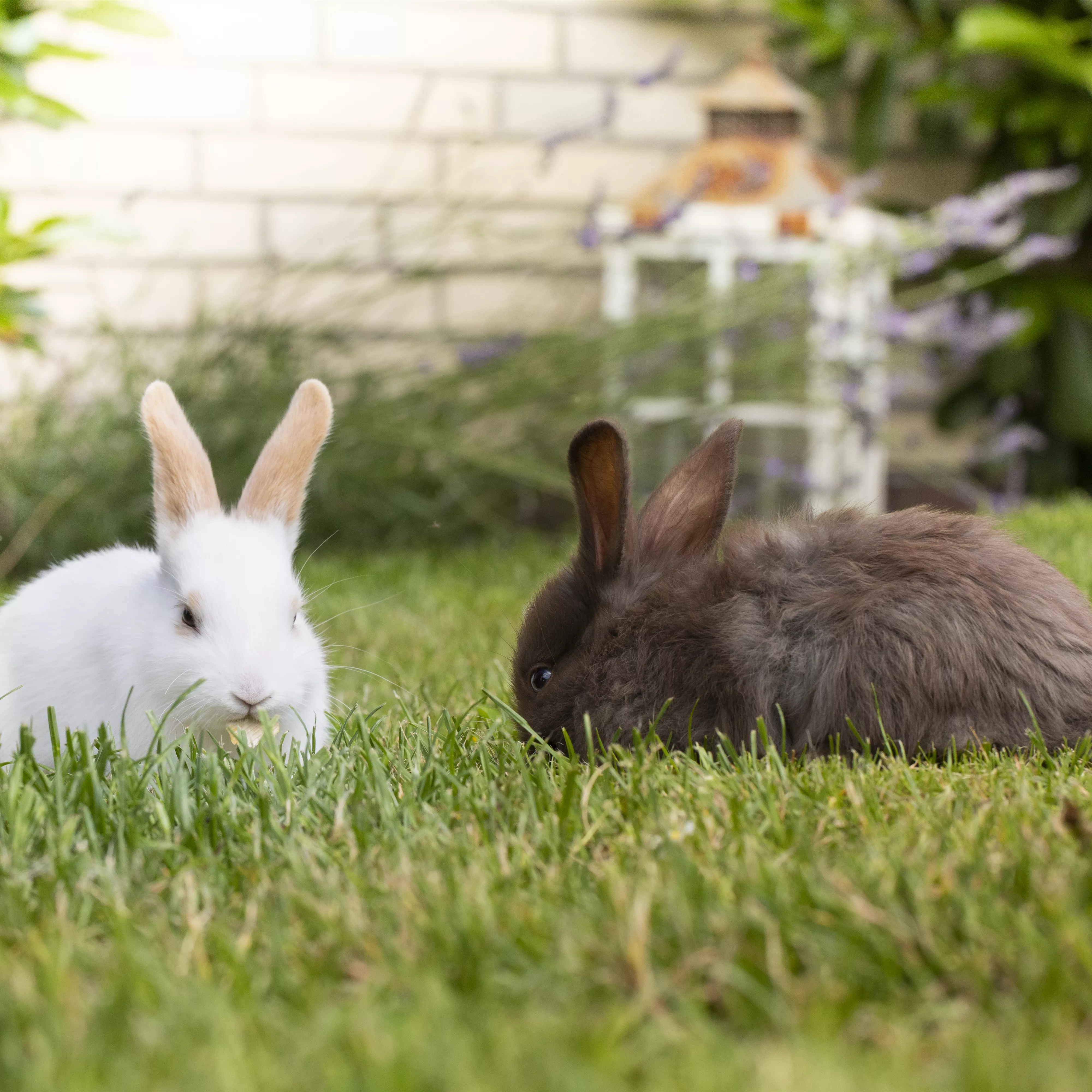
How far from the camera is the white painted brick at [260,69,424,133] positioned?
5797 millimetres

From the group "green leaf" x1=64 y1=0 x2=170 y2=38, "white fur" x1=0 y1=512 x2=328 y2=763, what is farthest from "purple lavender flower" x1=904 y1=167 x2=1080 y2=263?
"white fur" x1=0 y1=512 x2=328 y2=763

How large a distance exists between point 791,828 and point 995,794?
0.30 m

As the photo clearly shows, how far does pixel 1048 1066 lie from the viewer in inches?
30.8

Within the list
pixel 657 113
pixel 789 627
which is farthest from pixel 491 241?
pixel 789 627

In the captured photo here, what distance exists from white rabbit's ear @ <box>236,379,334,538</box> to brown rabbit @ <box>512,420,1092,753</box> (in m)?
0.43

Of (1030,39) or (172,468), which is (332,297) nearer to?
(1030,39)

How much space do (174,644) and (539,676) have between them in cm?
62

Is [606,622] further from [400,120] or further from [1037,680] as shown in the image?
[400,120]

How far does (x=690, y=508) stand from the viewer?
213 centimetres

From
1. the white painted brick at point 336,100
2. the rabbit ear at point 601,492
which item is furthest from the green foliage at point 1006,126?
the rabbit ear at point 601,492

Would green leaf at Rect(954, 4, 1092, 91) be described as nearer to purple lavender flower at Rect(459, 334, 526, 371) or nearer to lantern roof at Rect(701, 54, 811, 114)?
lantern roof at Rect(701, 54, 811, 114)

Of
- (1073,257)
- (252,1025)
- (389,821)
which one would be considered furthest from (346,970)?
(1073,257)

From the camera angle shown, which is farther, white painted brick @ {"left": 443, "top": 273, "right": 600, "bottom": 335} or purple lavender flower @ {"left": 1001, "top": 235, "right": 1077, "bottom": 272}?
white painted brick @ {"left": 443, "top": 273, "right": 600, "bottom": 335}

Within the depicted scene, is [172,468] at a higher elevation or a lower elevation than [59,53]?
lower
